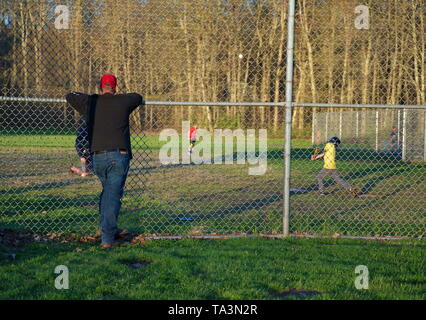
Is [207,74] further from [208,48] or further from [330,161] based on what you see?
[330,161]

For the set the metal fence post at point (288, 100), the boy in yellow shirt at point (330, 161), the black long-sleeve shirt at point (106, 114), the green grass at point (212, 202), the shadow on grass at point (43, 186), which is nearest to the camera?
the black long-sleeve shirt at point (106, 114)

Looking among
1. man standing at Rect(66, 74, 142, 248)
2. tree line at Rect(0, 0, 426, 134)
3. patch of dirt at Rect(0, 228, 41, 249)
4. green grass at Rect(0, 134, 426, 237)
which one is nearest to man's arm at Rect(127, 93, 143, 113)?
man standing at Rect(66, 74, 142, 248)

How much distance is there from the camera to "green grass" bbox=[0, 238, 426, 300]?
375 cm

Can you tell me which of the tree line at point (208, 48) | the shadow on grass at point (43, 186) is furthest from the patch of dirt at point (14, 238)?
the shadow on grass at point (43, 186)

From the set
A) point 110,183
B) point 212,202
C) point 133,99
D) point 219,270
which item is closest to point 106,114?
point 133,99

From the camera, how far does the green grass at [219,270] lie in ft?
12.3

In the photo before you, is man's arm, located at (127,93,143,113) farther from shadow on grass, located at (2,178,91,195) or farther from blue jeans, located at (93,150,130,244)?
shadow on grass, located at (2,178,91,195)

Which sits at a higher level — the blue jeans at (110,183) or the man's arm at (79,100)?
the man's arm at (79,100)

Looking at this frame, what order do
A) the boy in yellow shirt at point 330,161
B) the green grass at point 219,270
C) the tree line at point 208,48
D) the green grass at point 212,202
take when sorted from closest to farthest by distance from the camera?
the green grass at point 219,270
the tree line at point 208,48
the green grass at point 212,202
the boy in yellow shirt at point 330,161

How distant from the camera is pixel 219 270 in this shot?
4.31m

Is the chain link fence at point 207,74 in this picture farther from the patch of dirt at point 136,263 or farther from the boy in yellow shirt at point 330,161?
the boy in yellow shirt at point 330,161

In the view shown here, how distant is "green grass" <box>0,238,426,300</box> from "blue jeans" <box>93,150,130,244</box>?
10.6 inches

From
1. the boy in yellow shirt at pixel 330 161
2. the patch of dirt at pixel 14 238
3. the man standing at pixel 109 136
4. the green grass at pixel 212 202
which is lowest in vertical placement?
the green grass at pixel 212 202

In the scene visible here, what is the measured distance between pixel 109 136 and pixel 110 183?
0.57 meters
